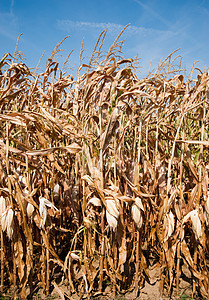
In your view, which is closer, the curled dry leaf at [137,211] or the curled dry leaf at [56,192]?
the curled dry leaf at [137,211]

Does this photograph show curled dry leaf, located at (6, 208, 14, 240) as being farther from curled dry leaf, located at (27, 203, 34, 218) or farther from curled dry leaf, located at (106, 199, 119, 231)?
curled dry leaf, located at (106, 199, 119, 231)

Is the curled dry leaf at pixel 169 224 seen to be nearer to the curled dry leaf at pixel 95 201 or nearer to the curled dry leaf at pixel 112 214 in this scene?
the curled dry leaf at pixel 112 214

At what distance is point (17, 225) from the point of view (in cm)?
208

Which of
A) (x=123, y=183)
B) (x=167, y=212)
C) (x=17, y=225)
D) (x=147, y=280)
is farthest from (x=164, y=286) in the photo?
(x=17, y=225)

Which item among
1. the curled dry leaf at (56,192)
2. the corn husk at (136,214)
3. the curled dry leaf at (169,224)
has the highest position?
the curled dry leaf at (56,192)

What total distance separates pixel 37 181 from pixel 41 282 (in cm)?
93

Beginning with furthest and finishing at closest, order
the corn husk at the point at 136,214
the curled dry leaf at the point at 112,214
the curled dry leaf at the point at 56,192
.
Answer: the curled dry leaf at the point at 56,192 → the corn husk at the point at 136,214 → the curled dry leaf at the point at 112,214

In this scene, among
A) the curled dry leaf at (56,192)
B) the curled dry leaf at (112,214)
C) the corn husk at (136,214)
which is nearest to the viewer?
the curled dry leaf at (112,214)

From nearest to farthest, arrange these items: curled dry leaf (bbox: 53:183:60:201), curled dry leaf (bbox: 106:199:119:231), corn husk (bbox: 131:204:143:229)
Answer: curled dry leaf (bbox: 106:199:119:231) → corn husk (bbox: 131:204:143:229) → curled dry leaf (bbox: 53:183:60:201)

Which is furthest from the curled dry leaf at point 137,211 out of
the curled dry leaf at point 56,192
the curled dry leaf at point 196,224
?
the curled dry leaf at point 56,192

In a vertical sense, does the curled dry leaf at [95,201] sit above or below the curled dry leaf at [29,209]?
above

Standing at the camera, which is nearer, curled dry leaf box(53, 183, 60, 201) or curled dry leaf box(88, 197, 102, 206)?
curled dry leaf box(88, 197, 102, 206)

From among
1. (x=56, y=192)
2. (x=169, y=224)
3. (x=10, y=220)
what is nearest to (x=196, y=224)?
(x=169, y=224)

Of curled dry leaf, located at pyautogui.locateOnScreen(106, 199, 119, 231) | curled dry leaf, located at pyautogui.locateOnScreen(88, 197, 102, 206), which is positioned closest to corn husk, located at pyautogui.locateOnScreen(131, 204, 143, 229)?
curled dry leaf, located at pyautogui.locateOnScreen(106, 199, 119, 231)
